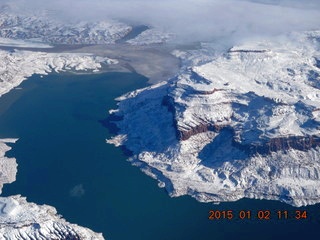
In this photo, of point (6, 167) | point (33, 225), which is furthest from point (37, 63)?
point (33, 225)

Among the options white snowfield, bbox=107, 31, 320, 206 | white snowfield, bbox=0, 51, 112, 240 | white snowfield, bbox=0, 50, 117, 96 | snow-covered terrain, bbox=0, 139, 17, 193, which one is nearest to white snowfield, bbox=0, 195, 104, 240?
white snowfield, bbox=0, 51, 112, 240

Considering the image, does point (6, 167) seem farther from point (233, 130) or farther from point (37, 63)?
point (37, 63)

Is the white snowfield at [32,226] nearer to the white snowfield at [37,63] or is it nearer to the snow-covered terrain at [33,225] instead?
the snow-covered terrain at [33,225]

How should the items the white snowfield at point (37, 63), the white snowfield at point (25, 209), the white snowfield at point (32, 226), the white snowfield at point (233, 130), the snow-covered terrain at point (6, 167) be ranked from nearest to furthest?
the white snowfield at point (32, 226) → the white snowfield at point (25, 209) → the white snowfield at point (233, 130) → the snow-covered terrain at point (6, 167) → the white snowfield at point (37, 63)

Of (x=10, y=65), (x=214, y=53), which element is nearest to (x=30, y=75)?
(x=10, y=65)

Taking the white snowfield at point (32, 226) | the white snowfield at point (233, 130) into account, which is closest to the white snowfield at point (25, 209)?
the white snowfield at point (32, 226)

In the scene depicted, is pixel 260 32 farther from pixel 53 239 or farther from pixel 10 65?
pixel 53 239
